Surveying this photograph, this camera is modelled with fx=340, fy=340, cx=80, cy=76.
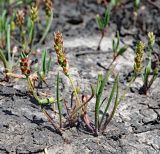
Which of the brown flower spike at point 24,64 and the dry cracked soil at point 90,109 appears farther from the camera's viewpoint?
the dry cracked soil at point 90,109

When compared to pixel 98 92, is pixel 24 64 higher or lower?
higher

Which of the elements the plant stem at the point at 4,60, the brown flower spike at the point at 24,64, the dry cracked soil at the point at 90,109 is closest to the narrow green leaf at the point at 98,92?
the dry cracked soil at the point at 90,109

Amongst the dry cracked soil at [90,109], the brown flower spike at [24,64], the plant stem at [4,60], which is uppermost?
the brown flower spike at [24,64]

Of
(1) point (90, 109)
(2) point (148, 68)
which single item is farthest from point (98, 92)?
(2) point (148, 68)

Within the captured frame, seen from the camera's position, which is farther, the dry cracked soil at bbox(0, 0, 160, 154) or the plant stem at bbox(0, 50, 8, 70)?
the plant stem at bbox(0, 50, 8, 70)

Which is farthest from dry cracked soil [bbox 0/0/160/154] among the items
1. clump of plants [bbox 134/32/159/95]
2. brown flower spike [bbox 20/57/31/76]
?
brown flower spike [bbox 20/57/31/76]

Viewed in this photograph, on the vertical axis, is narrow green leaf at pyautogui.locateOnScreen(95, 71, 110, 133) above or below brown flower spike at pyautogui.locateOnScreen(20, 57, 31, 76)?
below

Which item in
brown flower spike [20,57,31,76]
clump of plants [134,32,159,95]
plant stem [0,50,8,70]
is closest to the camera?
brown flower spike [20,57,31,76]

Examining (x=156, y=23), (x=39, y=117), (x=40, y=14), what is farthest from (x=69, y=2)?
(x=39, y=117)

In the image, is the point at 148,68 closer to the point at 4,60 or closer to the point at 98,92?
the point at 98,92

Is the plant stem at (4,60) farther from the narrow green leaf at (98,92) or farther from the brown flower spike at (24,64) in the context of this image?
the narrow green leaf at (98,92)

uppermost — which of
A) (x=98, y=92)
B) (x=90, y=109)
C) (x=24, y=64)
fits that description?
(x=24, y=64)

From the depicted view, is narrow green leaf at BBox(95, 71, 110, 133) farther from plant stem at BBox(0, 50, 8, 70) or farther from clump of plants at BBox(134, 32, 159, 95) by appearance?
plant stem at BBox(0, 50, 8, 70)
